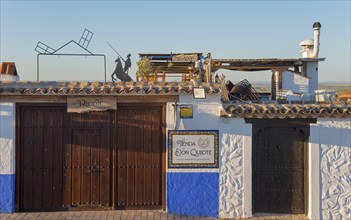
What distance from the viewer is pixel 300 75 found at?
23.5 meters

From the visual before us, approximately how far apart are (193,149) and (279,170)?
208cm

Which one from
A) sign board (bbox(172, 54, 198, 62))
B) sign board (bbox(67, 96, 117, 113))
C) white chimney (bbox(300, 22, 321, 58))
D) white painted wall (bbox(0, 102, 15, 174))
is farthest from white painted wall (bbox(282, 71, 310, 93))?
white painted wall (bbox(0, 102, 15, 174))

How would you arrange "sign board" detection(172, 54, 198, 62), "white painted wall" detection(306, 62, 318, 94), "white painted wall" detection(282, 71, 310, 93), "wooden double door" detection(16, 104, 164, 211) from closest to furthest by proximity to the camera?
"wooden double door" detection(16, 104, 164, 211)
"sign board" detection(172, 54, 198, 62)
"white painted wall" detection(282, 71, 310, 93)
"white painted wall" detection(306, 62, 318, 94)

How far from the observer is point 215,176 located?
10.5 metres

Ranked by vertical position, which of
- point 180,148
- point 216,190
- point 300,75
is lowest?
point 216,190

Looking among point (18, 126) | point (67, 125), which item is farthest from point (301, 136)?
point (18, 126)

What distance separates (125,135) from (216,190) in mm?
2465

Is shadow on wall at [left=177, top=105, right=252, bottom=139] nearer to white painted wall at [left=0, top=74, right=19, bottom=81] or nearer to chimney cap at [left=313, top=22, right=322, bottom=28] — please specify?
white painted wall at [left=0, top=74, right=19, bottom=81]

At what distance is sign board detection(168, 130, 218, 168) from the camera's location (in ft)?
34.4

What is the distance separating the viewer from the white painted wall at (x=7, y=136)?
405 inches

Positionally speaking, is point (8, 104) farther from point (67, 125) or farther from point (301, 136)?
point (301, 136)

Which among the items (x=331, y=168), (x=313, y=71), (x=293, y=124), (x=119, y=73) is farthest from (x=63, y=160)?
(x=313, y=71)

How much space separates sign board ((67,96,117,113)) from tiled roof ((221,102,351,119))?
259cm

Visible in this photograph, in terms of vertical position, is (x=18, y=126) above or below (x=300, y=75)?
below
